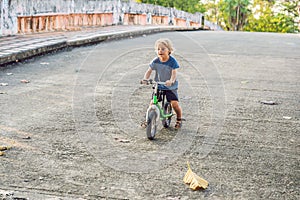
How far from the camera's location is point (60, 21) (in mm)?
15188

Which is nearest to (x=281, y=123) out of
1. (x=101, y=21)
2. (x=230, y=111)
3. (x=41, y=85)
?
(x=230, y=111)

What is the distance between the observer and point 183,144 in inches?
190

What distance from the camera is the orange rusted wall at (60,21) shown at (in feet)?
42.8

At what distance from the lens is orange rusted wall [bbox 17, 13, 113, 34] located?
513 inches

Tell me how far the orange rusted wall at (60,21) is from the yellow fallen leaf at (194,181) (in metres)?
9.46

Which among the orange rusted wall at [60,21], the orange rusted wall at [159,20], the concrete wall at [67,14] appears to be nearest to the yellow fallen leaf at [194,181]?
the concrete wall at [67,14]

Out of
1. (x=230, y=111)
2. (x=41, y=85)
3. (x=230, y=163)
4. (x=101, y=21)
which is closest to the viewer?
(x=230, y=163)

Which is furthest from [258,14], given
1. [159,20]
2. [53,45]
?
[53,45]

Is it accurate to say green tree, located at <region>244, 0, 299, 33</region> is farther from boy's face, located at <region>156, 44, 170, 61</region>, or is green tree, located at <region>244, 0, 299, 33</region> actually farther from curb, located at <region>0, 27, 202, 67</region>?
boy's face, located at <region>156, 44, 170, 61</region>

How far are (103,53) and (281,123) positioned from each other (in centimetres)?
581

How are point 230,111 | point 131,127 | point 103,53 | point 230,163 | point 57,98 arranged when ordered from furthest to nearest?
point 103,53
point 57,98
point 230,111
point 131,127
point 230,163

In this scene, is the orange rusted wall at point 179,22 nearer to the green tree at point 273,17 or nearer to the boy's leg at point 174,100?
the green tree at point 273,17

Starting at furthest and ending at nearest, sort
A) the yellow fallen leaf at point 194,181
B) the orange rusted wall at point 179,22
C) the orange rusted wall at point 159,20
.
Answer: the orange rusted wall at point 179,22
the orange rusted wall at point 159,20
the yellow fallen leaf at point 194,181

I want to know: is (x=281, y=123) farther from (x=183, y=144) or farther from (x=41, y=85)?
(x=41, y=85)
